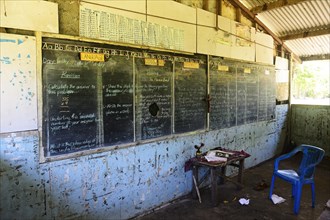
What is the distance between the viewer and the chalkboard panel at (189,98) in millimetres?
3688

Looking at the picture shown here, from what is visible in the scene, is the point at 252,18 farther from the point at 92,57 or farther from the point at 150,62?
the point at 92,57

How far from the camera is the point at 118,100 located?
297 cm

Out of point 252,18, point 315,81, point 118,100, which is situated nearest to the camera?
point 118,100

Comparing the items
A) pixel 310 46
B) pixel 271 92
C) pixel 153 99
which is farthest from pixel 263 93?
pixel 153 99

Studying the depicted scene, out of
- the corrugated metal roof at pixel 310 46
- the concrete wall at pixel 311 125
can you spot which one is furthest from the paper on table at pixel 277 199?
the corrugated metal roof at pixel 310 46

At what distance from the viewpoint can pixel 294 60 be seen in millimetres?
6875

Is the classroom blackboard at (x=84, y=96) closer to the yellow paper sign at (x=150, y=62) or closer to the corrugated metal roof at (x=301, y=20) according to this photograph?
the yellow paper sign at (x=150, y=62)

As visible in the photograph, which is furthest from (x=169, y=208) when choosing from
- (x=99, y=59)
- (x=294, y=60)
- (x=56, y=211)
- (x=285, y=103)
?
(x=294, y=60)

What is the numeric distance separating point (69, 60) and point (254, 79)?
390 cm

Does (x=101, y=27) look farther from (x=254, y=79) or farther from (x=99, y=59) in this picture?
(x=254, y=79)

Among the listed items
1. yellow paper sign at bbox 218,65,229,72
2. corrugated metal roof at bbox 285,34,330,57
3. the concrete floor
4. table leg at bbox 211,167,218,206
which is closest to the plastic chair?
the concrete floor

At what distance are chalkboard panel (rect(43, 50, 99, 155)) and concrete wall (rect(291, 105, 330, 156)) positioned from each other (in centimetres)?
558

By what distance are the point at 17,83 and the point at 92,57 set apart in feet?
2.56

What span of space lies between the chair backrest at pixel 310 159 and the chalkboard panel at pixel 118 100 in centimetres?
239
